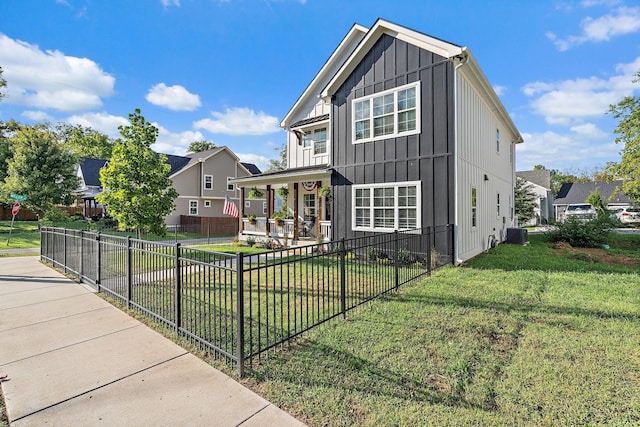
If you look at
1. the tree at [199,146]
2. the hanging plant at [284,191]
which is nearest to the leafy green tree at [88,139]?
the tree at [199,146]

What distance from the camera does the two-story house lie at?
345 inches

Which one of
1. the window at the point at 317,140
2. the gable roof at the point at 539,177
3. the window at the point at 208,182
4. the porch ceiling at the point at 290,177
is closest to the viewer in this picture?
the porch ceiling at the point at 290,177

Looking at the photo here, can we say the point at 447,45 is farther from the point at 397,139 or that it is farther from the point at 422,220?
the point at 422,220

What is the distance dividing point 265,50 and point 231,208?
8.26 metres

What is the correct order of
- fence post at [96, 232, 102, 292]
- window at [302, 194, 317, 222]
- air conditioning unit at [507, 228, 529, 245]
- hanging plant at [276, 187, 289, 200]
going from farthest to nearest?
hanging plant at [276, 187, 289, 200] < window at [302, 194, 317, 222] < air conditioning unit at [507, 228, 529, 245] < fence post at [96, 232, 102, 292]

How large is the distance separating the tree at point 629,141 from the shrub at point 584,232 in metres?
2.43

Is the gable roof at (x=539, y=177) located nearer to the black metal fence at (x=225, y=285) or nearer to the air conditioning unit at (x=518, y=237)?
the air conditioning unit at (x=518, y=237)

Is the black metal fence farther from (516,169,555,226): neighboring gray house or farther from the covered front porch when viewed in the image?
(516,169,555,226): neighboring gray house

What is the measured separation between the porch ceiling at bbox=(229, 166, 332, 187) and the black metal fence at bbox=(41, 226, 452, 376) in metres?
4.42

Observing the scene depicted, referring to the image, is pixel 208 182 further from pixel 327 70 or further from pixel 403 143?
pixel 403 143

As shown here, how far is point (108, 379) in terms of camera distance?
3119 mm

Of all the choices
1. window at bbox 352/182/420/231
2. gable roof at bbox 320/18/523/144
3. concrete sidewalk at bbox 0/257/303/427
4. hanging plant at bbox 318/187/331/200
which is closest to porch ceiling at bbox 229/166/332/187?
hanging plant at bbox 318/187/331/200

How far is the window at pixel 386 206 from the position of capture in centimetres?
943

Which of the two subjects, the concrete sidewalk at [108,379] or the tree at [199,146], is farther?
the tree at [199,146]
